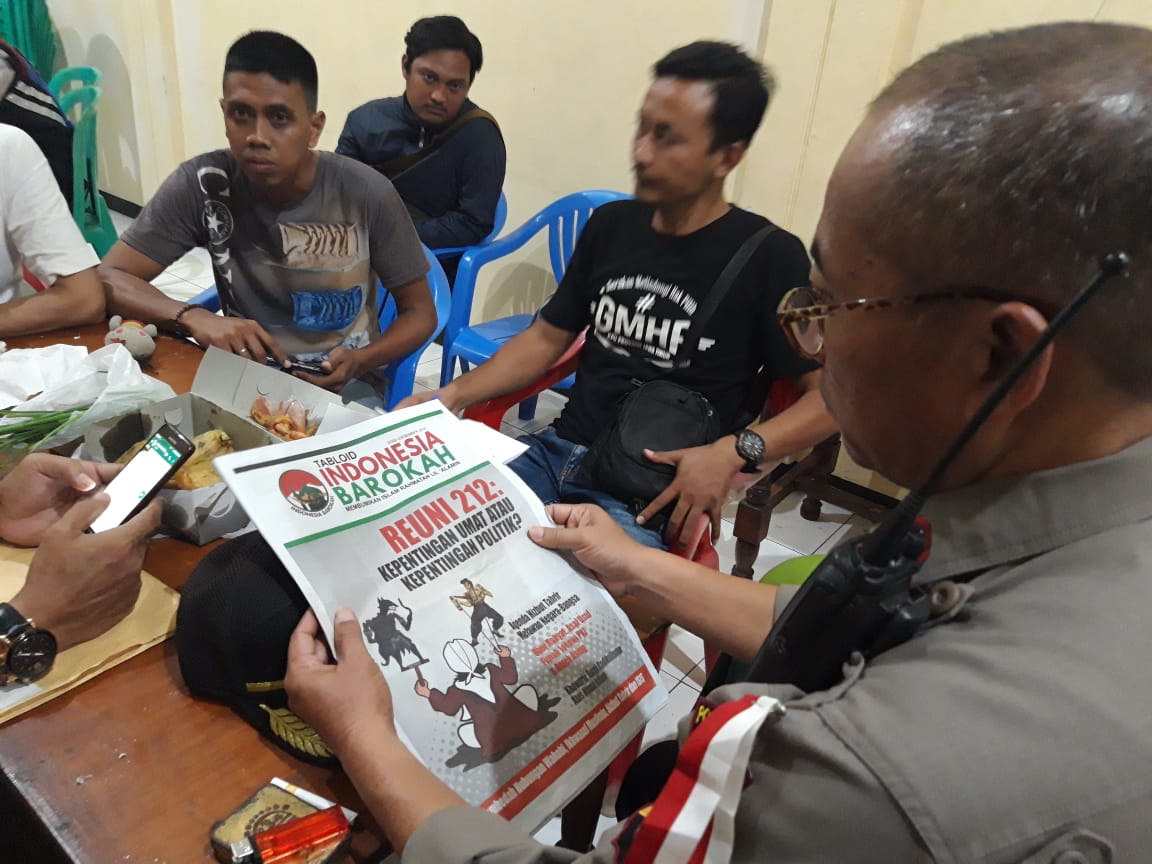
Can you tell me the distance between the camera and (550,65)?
2758 millimetres

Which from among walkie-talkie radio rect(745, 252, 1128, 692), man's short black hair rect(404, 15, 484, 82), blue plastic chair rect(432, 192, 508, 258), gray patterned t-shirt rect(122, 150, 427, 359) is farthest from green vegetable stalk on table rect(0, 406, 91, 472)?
man's short black hair rect(404, 15, 484, 82)

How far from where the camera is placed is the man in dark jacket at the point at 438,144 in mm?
2592

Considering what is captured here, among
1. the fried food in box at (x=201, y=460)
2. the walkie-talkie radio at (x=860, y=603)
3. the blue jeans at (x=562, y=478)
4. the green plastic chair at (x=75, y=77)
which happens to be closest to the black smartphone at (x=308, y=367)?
the blue jeans at (x=562, y=478)

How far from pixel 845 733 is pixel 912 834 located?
0.06 meters

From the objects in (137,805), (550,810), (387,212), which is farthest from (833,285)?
(387,212)

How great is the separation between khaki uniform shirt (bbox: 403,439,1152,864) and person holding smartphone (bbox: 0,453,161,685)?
54cm

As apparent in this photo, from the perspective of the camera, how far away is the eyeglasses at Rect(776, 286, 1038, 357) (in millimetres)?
464

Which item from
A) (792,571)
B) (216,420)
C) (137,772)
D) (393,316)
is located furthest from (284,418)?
(393,316)

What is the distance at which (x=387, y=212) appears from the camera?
5.66ft

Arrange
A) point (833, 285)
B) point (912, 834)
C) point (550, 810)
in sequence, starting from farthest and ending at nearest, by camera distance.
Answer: point (550, 810), point (833, 285), point (912, 834)

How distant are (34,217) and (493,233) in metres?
1.66

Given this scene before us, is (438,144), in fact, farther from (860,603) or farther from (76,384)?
(860,603)

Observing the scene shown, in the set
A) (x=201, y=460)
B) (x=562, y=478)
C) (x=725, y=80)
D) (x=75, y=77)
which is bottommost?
(x=562, y=478)

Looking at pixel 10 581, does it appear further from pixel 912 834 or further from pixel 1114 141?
pixel 1114 141
